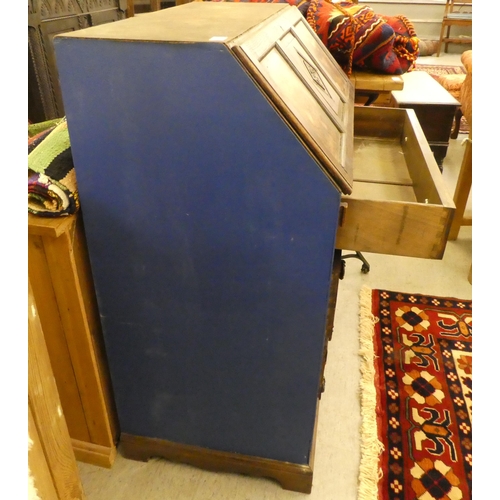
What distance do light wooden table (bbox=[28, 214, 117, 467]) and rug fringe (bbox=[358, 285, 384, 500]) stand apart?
0.75m

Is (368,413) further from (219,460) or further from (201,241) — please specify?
(201,241)

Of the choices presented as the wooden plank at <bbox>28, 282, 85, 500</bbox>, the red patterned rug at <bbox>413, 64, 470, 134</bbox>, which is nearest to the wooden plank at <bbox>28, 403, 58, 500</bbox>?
the wooden plank at <bbox>28, 282, 85, 500</bbox>

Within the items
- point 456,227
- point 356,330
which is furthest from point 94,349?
point 456,227

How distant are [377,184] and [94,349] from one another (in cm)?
86

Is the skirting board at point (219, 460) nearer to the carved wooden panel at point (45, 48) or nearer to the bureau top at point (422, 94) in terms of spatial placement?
the carved wooden panel at point (45, 48)

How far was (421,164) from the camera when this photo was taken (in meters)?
1.16

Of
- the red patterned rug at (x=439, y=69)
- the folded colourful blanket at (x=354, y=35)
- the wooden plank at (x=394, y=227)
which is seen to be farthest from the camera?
the red patterned rug at (x=439, y=69)

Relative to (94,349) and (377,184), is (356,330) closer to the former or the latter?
(377,184)

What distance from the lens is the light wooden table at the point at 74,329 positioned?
105 centimetres

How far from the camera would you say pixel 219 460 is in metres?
1.34

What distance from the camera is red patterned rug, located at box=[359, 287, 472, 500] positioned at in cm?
138

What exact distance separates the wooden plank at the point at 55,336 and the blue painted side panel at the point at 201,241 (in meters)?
0.11

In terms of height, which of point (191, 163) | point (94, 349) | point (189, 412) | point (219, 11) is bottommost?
point (189, 412)

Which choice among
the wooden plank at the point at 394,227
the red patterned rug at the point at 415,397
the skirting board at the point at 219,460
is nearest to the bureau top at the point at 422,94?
the red patterned rug at the point at 415,397
